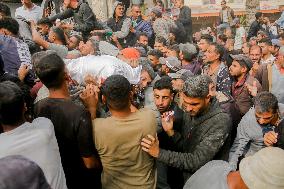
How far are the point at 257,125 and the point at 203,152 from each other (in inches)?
51.4

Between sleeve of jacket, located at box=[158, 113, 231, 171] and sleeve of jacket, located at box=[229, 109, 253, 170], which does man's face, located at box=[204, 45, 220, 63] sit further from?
sleeve of jacket, located at box=[158, 113, 231, 171]

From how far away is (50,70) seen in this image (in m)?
2.85

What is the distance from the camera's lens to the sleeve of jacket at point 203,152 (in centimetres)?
307

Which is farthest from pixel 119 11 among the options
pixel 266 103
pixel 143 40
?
pixel 266 103

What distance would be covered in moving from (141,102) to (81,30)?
10.9 feet

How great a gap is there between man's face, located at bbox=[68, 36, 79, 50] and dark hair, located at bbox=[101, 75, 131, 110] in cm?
371

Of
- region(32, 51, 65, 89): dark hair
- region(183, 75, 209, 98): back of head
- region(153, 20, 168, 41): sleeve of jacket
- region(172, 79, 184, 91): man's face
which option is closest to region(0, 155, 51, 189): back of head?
region(32, 51, 65, 89): dark hair

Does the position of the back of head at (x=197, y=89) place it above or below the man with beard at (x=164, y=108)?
above

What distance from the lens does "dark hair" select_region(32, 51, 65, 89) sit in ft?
9.35

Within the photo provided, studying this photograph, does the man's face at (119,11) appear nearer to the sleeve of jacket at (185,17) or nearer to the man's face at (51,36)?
the sleeve of jacket at (185,17)

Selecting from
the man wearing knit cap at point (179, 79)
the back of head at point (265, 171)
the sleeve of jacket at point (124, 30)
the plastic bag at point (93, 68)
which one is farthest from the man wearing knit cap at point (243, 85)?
the sleeve of jacket at point (124, 30)

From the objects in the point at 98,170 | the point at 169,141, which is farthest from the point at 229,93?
the point at 98,170

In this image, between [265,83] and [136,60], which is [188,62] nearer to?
[265,83]

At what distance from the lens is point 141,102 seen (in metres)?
4.93
